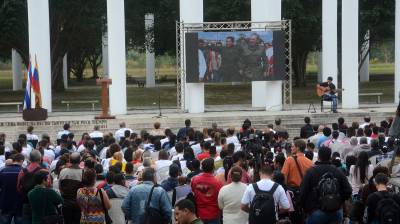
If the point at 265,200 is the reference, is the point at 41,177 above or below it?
above

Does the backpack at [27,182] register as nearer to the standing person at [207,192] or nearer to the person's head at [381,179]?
the standing person at [207,192]

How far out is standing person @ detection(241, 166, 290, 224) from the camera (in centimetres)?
1031

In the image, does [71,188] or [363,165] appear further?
[363,165]

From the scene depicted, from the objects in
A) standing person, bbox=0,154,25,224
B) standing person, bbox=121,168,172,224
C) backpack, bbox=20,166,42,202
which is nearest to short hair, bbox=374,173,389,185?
standing person, bbox=121,168,172,224

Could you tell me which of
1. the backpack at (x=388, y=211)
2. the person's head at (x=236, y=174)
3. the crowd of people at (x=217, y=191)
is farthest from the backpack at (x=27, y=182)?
the backpack at (x=388, y=211)

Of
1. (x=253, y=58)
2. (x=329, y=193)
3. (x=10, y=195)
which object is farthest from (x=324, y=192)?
(x=253, y=58)

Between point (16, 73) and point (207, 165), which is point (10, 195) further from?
point (16, 73)

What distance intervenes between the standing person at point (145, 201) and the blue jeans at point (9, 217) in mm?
2441

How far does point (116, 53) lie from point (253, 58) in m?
5.34

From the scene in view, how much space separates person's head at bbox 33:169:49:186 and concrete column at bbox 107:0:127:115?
831 inches

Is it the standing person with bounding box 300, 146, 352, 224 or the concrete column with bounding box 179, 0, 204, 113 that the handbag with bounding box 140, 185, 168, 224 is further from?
the concrete column with bounding box 179, 0, 204, 113

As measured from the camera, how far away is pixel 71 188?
1152 cm

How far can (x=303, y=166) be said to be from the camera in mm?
12062

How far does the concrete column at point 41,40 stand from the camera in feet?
108
